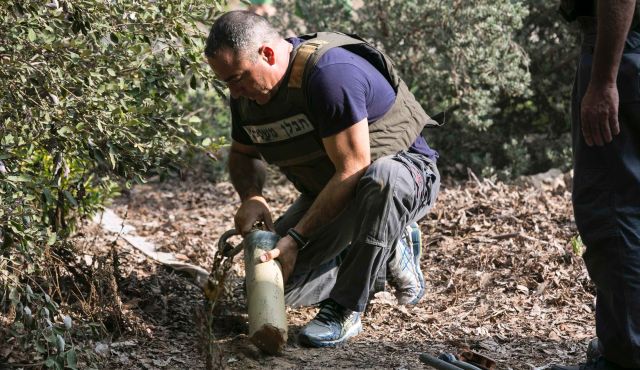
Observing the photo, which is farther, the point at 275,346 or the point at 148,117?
the point at 148,117

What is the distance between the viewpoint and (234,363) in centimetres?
428

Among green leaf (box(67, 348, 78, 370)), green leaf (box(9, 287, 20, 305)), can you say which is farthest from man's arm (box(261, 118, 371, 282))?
green leaf (box(9, 287, 20, 305))

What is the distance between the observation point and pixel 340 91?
170 inches

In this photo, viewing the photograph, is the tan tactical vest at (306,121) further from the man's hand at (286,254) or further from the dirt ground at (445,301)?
the dirt ground at (445,301)

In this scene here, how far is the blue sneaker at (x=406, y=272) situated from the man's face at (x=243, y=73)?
1129 millimetres

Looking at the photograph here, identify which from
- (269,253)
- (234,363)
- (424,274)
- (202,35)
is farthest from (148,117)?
(424,274)

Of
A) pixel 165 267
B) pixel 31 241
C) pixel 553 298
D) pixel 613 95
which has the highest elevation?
pixel 613 95

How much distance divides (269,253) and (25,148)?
3.64ft

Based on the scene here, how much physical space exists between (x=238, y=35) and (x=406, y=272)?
1562 millimetres

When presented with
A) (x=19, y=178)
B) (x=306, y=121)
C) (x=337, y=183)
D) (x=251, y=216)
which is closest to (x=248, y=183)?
(x=251, y=216)

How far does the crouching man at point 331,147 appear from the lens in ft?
14.3

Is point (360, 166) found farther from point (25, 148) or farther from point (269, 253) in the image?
point (25, 148)

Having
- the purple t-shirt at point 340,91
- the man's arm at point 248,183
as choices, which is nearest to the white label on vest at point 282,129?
the purple t-shirt at point 340,91

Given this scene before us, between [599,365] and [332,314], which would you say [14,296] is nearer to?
[332,314]
